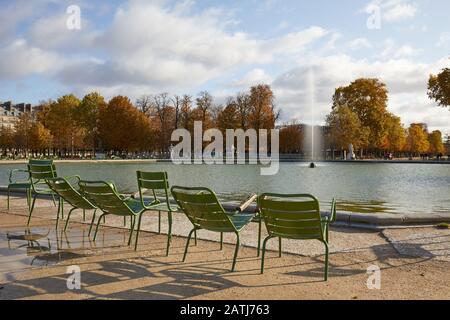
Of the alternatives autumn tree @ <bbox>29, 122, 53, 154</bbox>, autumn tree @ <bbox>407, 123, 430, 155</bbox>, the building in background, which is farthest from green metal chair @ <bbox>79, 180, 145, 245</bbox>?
the building in background

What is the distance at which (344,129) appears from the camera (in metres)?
58.2

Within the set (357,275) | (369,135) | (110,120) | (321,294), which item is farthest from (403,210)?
(110,120)

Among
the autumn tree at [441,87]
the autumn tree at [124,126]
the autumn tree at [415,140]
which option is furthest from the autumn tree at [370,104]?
the autumn tree at [415,140]

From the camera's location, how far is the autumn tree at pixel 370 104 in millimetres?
65500

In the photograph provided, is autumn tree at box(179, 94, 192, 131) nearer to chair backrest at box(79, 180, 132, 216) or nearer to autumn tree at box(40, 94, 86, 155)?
autumn tree at box(40, 94, 86, 155)

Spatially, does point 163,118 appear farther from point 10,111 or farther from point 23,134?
point 10,111

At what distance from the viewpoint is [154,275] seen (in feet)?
16.6

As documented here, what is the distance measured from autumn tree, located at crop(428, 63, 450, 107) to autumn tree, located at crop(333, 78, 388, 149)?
22078mm

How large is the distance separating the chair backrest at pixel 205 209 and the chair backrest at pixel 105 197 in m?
1.22

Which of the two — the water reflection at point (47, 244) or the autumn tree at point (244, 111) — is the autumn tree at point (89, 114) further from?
the water reflection at point (47, 244)

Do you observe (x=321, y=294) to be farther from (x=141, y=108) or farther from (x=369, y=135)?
(x=141, y=108)

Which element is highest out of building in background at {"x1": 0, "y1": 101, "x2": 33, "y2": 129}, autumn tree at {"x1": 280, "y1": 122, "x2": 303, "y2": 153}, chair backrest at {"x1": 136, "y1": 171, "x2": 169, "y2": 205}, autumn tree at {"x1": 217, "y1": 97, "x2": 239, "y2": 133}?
building in background at {"x1": 0, "y1": 101, "x2": 33, "y2": 129}

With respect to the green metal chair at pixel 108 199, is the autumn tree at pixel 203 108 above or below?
above

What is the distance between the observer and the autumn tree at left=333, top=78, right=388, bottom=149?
215 feet
